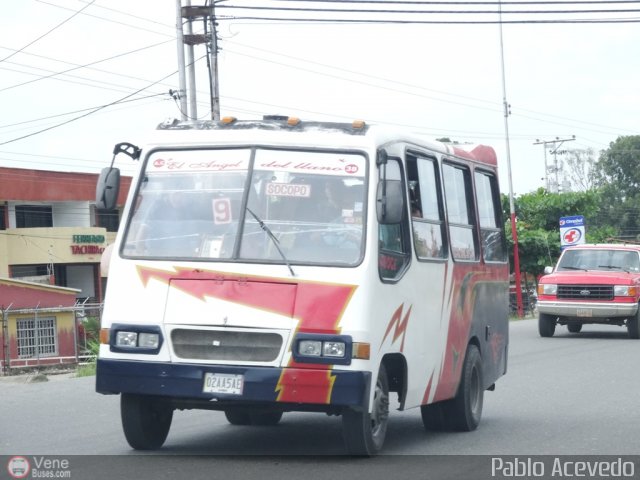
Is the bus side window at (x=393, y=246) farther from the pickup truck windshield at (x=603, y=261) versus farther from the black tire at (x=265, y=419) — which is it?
the pickup truck windshield at (x=603, y=261)

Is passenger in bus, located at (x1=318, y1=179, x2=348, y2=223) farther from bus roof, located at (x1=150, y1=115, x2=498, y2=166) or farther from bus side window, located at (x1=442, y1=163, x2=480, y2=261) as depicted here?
bus side window, located at (x1=442, y1=163, x2=480, y2=261)

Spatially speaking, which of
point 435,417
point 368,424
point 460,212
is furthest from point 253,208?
point 435,417

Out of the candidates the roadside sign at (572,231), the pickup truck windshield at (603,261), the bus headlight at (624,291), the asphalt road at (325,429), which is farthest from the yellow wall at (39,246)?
the asphalt road at (325,429)

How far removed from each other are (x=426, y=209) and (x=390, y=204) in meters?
1.54

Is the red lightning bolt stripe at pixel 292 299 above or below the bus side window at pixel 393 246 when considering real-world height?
below

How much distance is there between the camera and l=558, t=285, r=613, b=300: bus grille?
83.6ft

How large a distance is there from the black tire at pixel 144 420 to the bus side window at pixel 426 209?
242 centimetres

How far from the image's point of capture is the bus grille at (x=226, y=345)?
26.7ft

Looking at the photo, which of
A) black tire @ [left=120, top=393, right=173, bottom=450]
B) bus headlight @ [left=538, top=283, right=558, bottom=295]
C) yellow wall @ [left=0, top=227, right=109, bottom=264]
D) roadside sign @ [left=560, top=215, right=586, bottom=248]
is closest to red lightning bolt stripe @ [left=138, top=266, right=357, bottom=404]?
black tire @ [left=120, top=393, right=173, bottom=450]

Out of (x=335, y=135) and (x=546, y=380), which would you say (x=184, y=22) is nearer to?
(x=546, y=380)

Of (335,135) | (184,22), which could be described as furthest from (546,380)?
(184,22)

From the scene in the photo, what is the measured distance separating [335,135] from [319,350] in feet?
5.84

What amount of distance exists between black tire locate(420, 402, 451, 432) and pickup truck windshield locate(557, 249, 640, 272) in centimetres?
1614

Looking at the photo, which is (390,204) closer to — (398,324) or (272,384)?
(398,324)
